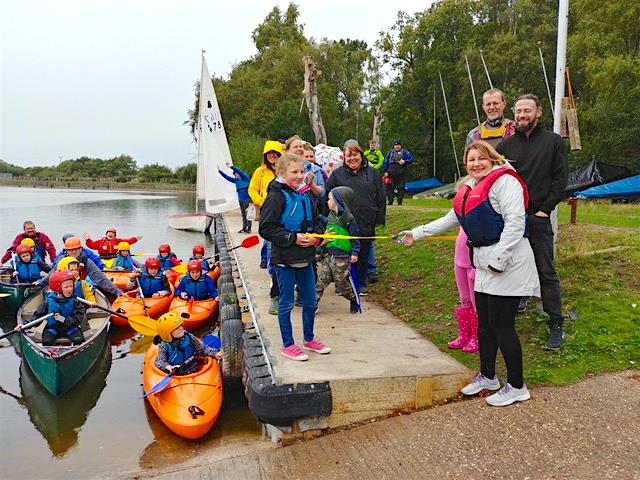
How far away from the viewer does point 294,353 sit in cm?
445

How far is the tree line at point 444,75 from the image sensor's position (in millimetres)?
21875

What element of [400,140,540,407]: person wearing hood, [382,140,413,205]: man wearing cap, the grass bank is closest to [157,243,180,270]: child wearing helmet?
the grass bank

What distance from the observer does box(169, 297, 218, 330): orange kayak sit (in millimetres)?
9008

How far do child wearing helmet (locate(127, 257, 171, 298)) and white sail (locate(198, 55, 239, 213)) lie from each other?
32.7 ft

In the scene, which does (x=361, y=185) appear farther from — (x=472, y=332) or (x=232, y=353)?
(x=232, y=353)

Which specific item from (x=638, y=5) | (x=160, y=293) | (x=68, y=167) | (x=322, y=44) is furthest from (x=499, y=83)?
(x=68, y=167)

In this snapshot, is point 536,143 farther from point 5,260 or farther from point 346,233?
point 5,260

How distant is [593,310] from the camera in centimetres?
514

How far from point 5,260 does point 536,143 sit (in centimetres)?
1137

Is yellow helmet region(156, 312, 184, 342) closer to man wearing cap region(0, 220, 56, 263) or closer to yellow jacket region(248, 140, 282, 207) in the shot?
yellow jacket region(248, 140, 282, 207)

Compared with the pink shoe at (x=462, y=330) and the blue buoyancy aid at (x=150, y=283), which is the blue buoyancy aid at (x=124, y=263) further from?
the pink shoe at (x=462, y=330)

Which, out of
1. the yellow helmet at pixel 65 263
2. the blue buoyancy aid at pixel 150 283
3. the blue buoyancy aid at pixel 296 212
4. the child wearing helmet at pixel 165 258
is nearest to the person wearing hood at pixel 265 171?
the blue buoyancy aid at pixel 296 212

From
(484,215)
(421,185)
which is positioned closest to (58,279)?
(484,215)

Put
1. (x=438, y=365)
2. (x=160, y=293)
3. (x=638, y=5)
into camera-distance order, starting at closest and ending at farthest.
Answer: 1. (x=438, y=365)
2. (x=160, y=293)
3. (x=638, y=5)
